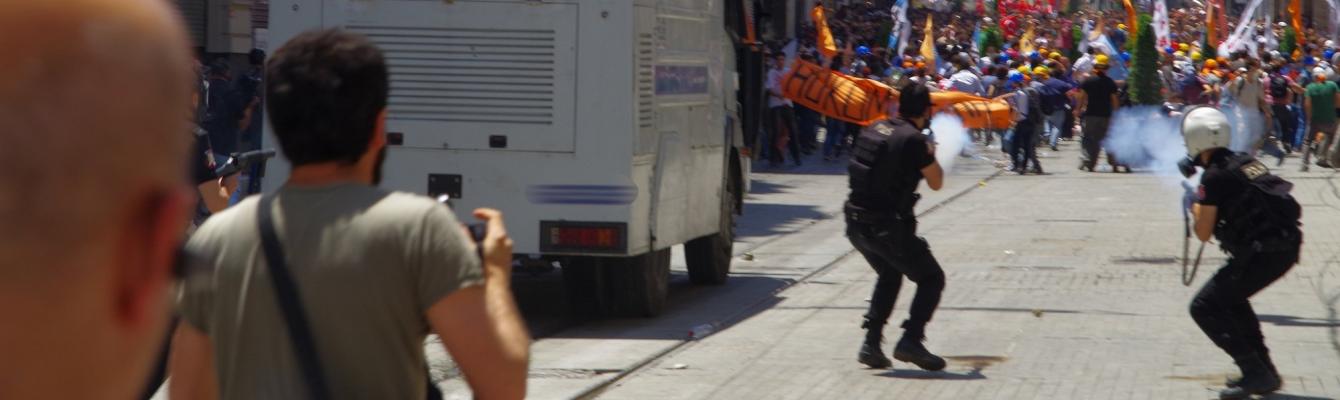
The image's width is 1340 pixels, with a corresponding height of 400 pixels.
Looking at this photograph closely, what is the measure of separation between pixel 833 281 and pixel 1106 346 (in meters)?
4.04

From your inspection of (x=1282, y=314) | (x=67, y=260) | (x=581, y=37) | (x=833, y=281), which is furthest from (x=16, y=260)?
(x=833, y=281)

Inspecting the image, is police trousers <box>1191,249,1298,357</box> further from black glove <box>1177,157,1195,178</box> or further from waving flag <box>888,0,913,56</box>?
waving flag <box>888,0,913,56</box>

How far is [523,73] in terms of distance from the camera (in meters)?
10.6

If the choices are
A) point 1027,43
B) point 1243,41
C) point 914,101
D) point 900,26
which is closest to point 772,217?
point 914,101

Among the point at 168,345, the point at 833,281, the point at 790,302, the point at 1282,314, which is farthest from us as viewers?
the point at 833,281

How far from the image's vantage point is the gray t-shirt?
2.97 meters

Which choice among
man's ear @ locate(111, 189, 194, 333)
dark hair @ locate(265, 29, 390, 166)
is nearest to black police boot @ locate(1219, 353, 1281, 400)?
dark hair @ locate(265, 29, 390, 166)

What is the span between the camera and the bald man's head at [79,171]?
1.11 metres

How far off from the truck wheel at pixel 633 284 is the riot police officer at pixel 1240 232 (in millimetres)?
3863

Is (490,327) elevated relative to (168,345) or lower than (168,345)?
elevated

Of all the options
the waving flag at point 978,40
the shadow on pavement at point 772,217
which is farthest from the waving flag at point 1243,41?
the shadow on pavement at point 772,217

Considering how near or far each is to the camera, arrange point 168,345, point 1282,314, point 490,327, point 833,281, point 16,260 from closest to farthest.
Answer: point 16,260 → point 490,327 → point 168,345 → point 1282,314 → point 833,281

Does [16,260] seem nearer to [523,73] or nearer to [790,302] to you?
[523,73]

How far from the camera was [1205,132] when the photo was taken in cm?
825
